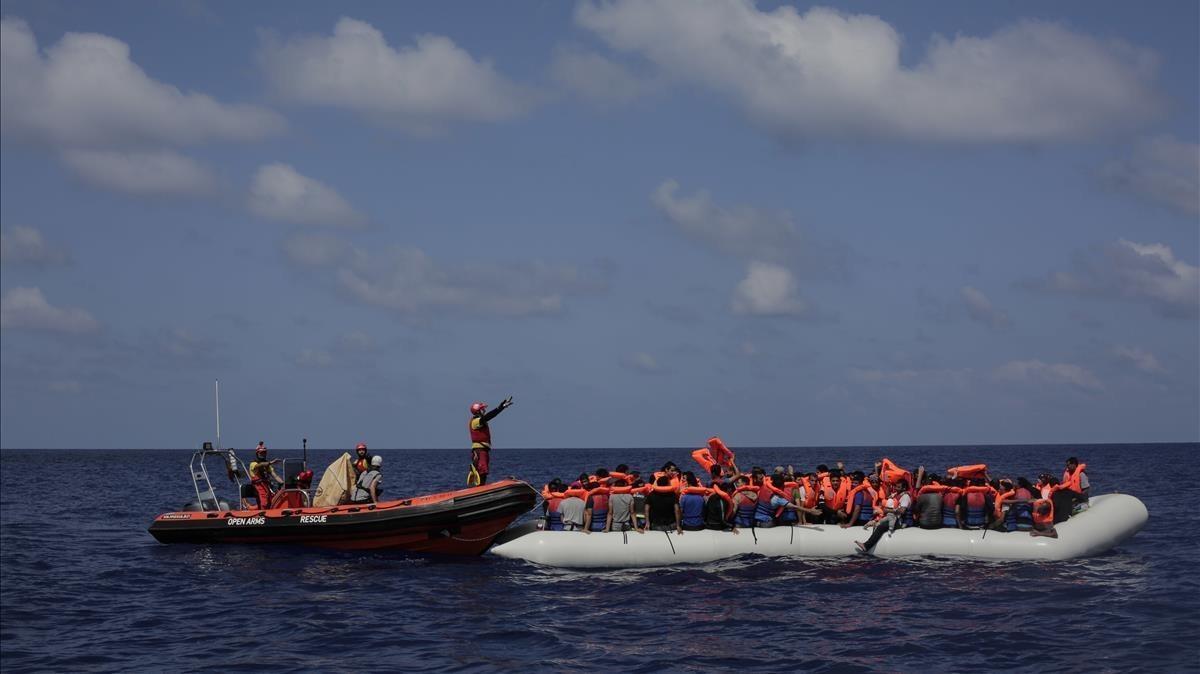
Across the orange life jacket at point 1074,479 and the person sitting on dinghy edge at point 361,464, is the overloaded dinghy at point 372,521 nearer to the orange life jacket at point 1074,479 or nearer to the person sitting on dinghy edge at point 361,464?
the person sitting on dinghy edge at point 361,464

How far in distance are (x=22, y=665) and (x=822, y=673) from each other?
37.6 ft

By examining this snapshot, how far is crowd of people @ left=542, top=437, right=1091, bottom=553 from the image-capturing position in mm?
21828

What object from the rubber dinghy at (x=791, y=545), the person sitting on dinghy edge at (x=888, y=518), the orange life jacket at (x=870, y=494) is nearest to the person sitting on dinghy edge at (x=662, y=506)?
the rubber dinghy at (x=791, y=545)

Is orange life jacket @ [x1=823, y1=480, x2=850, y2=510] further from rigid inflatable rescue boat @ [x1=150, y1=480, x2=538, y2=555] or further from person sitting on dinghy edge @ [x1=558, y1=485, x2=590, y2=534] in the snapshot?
rigid inflatable rescue boat @ [x1=150, y1=480, x2=538, y2=555]

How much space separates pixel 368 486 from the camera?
80.6ft

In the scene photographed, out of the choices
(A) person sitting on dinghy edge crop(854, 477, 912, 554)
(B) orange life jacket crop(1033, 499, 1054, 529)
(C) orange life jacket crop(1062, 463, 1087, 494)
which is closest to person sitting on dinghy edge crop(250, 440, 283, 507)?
(A) person sitting on dinghy edge crop(854, 477, 912, 554)

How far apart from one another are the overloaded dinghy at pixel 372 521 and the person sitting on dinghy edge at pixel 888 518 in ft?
23.0

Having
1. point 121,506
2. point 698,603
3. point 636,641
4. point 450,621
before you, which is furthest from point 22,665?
point 121,506

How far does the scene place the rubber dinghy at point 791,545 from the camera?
70.2ft

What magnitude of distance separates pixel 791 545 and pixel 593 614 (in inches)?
217

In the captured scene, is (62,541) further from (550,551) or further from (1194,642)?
(1194,642)

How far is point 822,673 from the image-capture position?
1438 centimetres

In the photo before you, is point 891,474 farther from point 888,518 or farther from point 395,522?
point 395,522

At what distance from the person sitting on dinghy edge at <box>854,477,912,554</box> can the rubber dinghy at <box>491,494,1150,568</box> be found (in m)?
0.14
